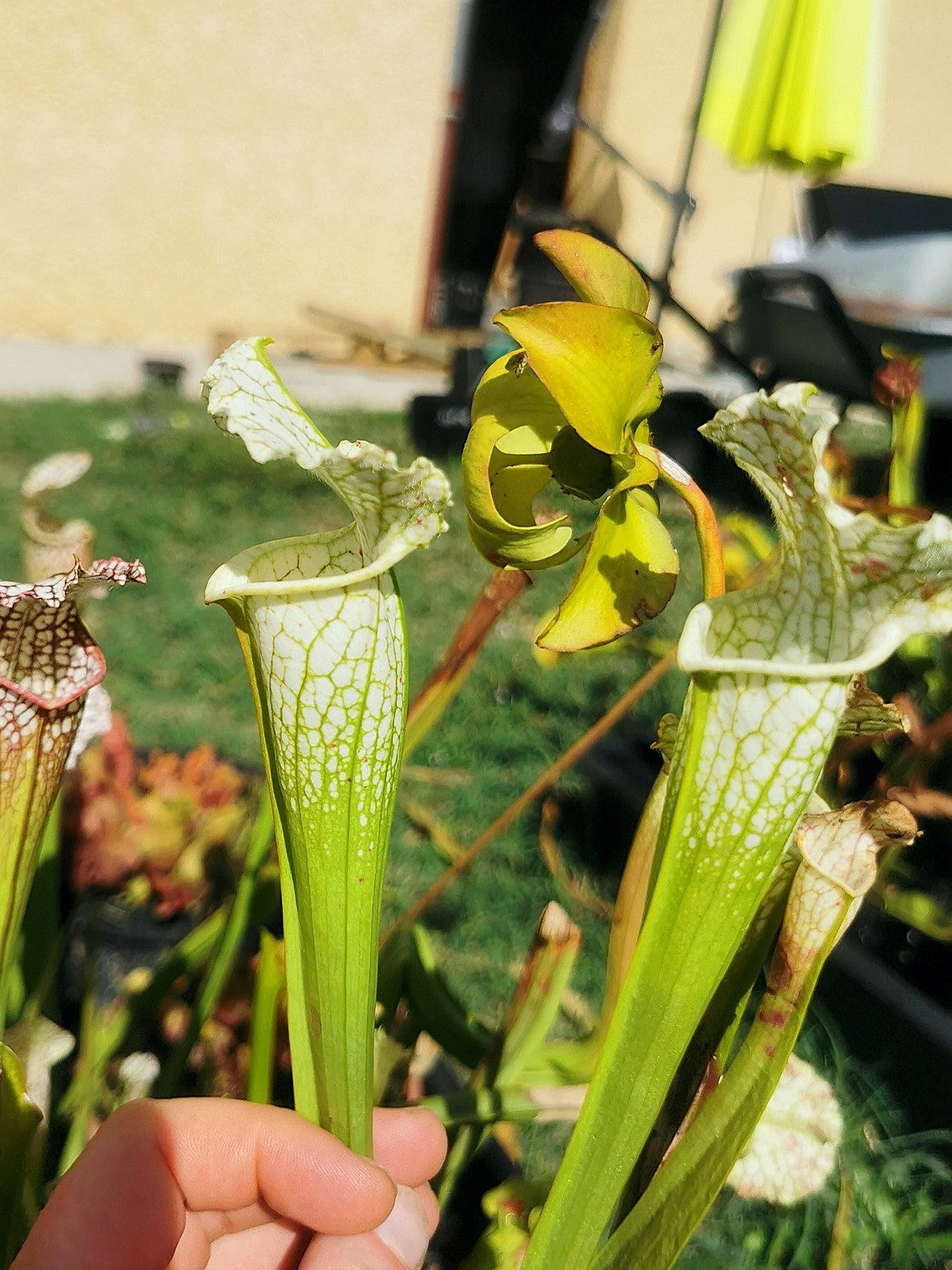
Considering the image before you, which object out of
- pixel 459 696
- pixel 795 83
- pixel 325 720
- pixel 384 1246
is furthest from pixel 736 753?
pixel 795 83

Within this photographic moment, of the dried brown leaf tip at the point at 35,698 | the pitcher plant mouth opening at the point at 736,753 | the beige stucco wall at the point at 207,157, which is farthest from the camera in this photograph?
the beige stucco wall at the point at 207,157

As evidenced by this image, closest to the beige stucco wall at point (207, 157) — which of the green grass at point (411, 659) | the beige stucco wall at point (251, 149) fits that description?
the beige stucco wall at point (251, 149)

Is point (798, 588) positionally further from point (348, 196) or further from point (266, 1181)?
point (348, 196)

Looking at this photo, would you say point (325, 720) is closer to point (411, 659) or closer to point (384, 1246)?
point (384, 1246)

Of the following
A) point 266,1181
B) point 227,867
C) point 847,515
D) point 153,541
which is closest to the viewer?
point 847,515

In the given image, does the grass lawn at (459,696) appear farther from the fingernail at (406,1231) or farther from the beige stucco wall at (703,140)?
the beige stucco wall at (703,140)

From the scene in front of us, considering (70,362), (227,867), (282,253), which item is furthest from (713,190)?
(227,867)
